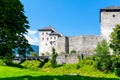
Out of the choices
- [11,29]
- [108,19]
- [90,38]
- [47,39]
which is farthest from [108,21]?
[11,29]

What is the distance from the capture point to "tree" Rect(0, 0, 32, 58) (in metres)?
31.2

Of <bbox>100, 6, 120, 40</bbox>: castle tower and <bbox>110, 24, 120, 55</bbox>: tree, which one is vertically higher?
<bbox>100, 6, 120, 40</bbox>: castle tower

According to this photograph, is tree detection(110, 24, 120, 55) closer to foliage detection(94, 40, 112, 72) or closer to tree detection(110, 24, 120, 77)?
tree detection(110, 24, 120, 77)

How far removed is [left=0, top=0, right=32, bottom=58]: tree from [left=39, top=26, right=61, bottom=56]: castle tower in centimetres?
8232

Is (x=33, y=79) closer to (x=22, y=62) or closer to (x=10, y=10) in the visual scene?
(x=10, y=10)

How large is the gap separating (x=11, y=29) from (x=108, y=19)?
257 feet

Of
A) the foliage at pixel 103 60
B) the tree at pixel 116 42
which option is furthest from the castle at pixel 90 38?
the tree at pixel 116 42

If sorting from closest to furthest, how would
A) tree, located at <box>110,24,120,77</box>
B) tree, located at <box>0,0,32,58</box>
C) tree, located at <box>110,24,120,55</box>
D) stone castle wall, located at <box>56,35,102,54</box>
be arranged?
tree, located at <box>0,0,32,58</box> → tree, located at <box>110,24,120,55</box> → tree, located at <box>110,24,120,77</box> → stone castle wall, located at <box>56,35,102,54</box>

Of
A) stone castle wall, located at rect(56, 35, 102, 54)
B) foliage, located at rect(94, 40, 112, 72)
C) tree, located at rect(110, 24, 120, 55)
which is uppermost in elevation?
stone castle wall, located at rect(56, 35, 102, 54)

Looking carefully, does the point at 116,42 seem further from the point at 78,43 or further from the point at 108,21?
the point at 78,43

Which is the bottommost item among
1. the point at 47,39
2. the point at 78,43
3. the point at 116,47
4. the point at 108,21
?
the point at 116,47

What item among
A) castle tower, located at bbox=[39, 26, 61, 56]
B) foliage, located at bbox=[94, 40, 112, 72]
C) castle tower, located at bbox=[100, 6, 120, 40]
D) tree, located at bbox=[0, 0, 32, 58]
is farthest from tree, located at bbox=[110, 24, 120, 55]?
castle tower, located at bbox=[39, 26, 61, 56]

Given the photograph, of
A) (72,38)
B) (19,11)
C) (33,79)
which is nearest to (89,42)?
(72,38)

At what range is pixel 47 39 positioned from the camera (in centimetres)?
12369
